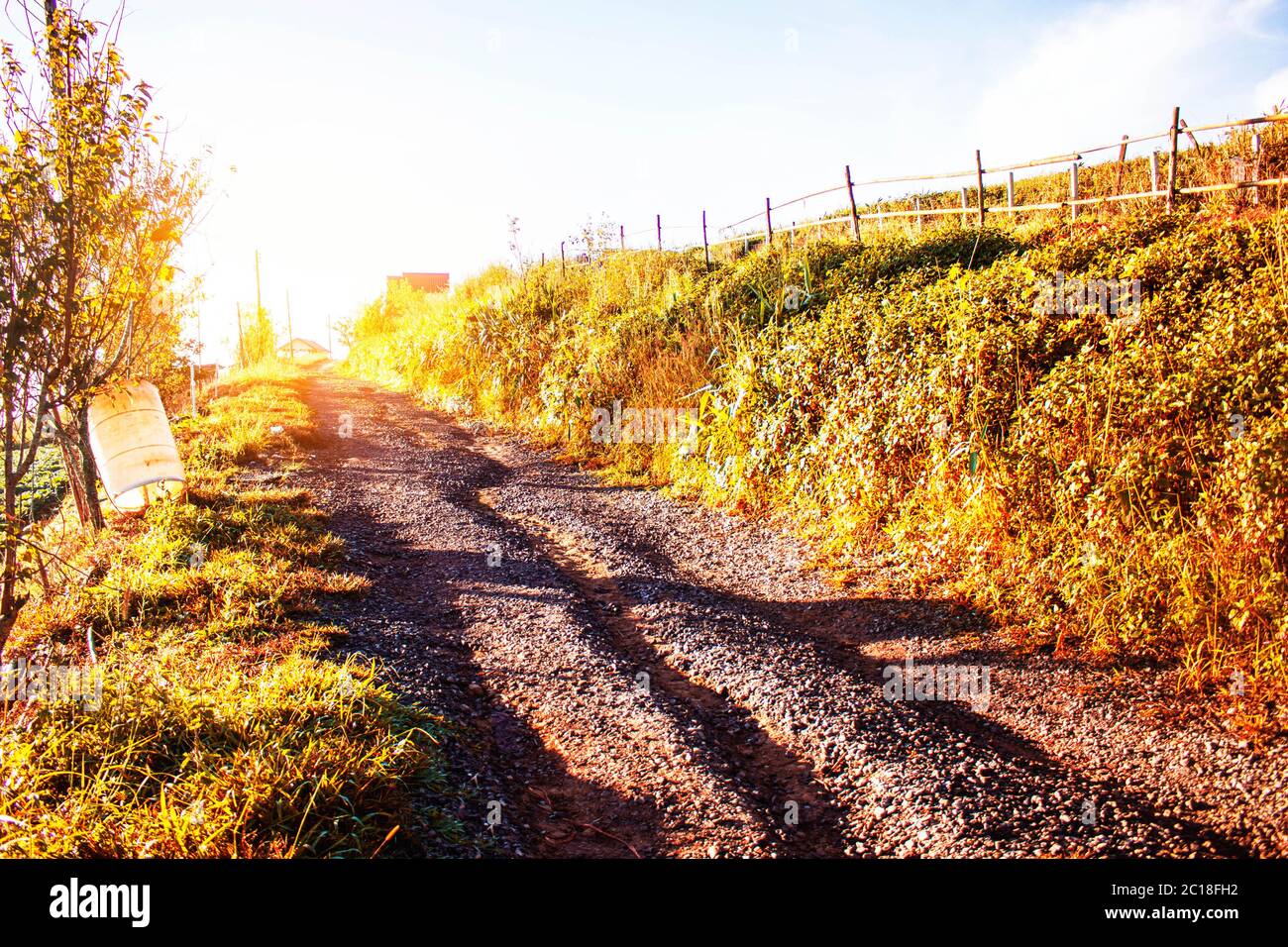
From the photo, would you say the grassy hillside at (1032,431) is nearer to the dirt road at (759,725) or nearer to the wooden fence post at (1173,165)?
the dirt road at (759,725)

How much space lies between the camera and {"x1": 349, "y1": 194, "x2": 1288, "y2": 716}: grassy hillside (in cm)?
408

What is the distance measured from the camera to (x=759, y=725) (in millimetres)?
4094

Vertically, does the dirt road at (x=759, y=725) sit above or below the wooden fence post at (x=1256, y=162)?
below

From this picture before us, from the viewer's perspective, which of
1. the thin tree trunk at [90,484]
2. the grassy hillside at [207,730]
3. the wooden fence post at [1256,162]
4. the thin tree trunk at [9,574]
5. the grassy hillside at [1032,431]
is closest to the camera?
the grassy hillside at [207,730]

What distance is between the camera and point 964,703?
4.25m

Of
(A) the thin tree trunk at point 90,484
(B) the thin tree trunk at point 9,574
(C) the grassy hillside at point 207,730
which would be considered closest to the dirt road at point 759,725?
A: (C) the grassy hillside at point 207,730

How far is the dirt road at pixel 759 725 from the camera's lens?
3.16m

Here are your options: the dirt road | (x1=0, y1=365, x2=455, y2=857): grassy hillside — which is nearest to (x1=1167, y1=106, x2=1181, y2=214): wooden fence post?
the dirt road

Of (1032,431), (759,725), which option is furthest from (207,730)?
(1032,431)

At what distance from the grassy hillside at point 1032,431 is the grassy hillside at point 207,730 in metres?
3.59

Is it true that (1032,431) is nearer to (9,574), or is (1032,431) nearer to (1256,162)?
(9,574)

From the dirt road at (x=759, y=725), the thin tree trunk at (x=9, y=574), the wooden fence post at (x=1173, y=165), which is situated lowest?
the dirt road at (x=759, y=725)
